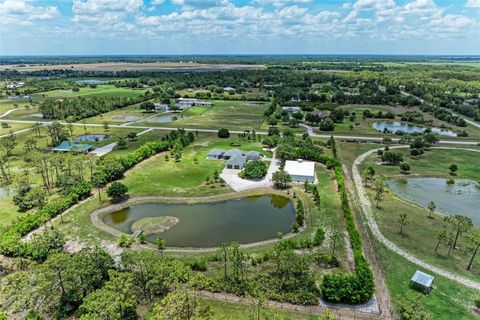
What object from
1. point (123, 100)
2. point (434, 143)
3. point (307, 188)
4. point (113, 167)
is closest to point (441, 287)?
point (307, 188)

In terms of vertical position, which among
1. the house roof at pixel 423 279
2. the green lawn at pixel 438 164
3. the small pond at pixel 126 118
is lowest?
the small pond at pixel 126 118

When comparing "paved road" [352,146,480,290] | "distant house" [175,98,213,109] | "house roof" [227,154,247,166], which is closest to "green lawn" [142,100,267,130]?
"distant house" [175,98,213,109]

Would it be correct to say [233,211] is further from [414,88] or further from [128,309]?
[414,88]

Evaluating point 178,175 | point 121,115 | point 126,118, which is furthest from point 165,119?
point 178,175

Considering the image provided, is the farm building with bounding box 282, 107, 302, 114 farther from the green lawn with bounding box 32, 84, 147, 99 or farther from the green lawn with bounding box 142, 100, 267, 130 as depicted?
the green lawn with bounding box 32, 84, 147, 99

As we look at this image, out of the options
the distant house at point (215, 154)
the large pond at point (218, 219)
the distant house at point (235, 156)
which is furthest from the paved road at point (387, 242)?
the distant house at point (215, 154)

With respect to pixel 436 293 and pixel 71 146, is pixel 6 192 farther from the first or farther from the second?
pixel 436 293

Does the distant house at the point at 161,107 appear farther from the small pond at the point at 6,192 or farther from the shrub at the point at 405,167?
the shrub at the point at 405,167
